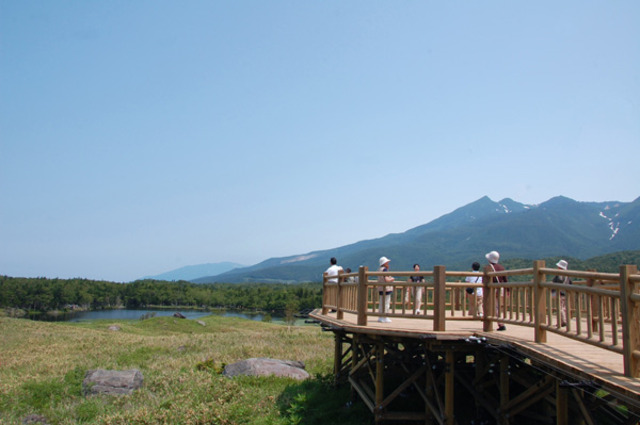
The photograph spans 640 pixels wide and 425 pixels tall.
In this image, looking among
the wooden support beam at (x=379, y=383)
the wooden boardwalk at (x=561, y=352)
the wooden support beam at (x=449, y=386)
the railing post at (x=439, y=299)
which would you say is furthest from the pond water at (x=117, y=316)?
the railing post at (x=439, y=299)

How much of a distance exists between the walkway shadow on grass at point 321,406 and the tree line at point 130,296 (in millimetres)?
94455

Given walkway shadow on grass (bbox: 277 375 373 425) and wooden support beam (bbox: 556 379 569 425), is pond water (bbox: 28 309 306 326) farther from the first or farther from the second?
wooden support beam (bbox: 556 379 569 425)

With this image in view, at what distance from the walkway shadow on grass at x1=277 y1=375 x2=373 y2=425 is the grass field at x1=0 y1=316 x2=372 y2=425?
3cm

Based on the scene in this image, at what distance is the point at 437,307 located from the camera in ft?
34.1

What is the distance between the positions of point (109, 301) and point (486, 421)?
468ft

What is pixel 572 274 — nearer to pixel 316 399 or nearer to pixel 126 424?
pixel 316 399

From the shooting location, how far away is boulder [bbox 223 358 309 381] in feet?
61.8

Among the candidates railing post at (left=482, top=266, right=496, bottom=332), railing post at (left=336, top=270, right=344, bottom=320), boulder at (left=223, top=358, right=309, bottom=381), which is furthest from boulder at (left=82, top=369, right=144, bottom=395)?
Result: railing post at (left=482, top=266, right=496, bottom=332)

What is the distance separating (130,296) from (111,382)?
136325 mm

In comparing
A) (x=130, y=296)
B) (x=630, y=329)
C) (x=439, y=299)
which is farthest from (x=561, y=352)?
(x=130, y=296)

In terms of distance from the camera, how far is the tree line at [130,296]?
4776 inches

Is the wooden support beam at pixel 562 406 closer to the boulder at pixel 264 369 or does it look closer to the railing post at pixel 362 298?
the railing post at pixel 362 298

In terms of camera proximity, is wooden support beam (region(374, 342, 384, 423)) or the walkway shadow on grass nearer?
wooden support beam (region(374, 342, 384, 423))

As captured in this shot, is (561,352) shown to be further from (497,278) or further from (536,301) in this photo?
(497,278)
